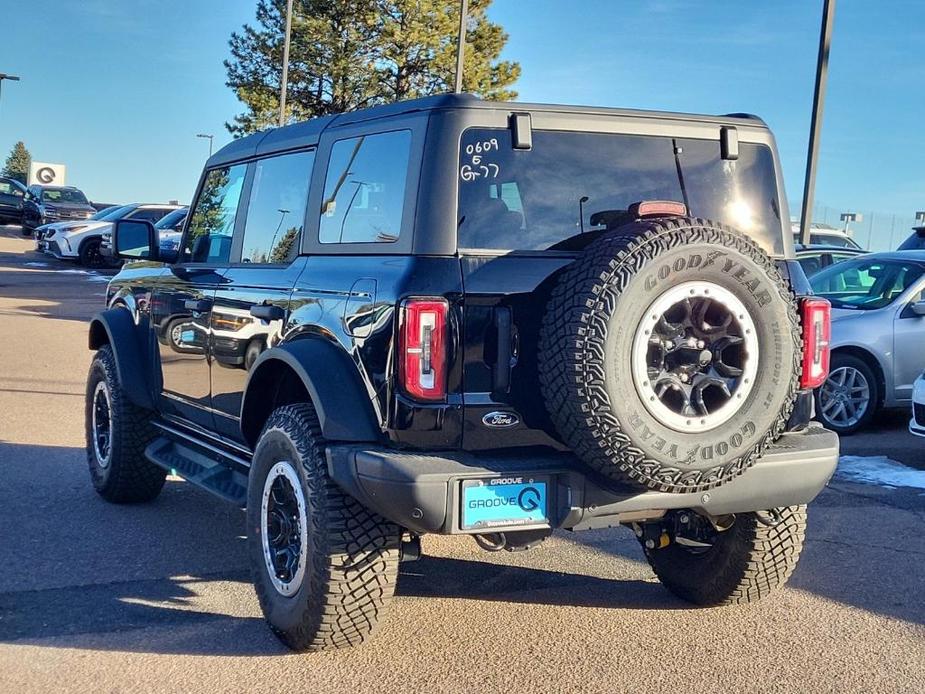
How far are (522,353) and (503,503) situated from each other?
1.71ft

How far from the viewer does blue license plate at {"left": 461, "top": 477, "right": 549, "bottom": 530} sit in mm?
3602

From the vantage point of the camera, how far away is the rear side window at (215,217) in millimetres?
5443

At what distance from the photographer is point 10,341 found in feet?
43.9

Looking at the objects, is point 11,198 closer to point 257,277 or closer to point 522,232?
point 257,277

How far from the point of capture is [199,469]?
5293 mm

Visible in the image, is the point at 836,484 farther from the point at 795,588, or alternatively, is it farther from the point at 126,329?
the point at 126,329

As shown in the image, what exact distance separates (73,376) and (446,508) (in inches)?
334

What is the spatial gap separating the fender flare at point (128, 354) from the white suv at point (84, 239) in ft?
67.4

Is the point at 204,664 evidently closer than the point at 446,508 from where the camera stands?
No

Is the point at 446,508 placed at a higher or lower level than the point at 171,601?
higher

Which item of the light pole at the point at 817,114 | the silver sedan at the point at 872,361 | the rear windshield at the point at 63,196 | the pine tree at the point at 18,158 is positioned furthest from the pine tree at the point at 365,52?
the pine tree at the point at 18,158

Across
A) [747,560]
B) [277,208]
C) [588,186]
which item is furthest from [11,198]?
[747,560]

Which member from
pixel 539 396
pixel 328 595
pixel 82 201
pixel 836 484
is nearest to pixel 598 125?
pixel 539 396

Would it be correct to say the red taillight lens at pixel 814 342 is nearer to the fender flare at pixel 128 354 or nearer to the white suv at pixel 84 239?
the fender flare at pixel 128 354
